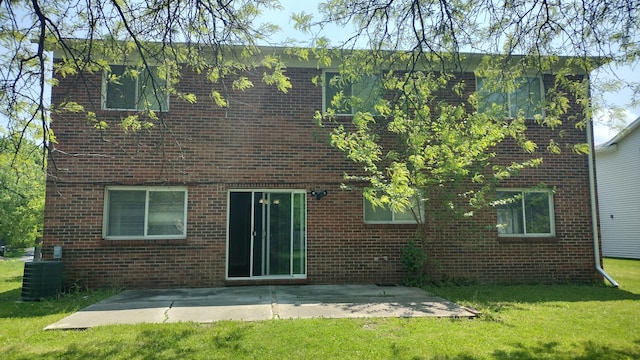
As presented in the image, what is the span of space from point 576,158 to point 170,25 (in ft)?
34.0

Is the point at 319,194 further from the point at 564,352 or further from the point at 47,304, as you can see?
the point at 564,352

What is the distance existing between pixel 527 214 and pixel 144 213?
31.2ft

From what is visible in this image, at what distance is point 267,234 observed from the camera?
33.1ft

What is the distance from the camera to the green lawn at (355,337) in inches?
193

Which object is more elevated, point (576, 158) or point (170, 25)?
point (170, 25)

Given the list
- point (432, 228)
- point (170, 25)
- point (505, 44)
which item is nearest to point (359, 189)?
point (432, 228)

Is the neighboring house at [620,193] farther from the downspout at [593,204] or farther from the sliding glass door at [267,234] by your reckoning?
the sliding glass door at [267,234]

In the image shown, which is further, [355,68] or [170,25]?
[355,68]

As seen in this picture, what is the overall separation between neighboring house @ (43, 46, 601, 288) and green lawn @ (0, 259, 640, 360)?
7.97 feet

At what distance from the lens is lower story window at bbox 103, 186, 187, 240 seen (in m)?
9.58

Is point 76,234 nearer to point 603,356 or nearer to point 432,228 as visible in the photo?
point 432,228

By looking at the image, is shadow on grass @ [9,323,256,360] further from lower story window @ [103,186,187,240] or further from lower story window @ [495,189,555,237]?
lower story window @ [495,189,555,237]

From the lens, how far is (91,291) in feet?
29.3

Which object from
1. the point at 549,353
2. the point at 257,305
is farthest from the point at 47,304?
the point at 549,353
